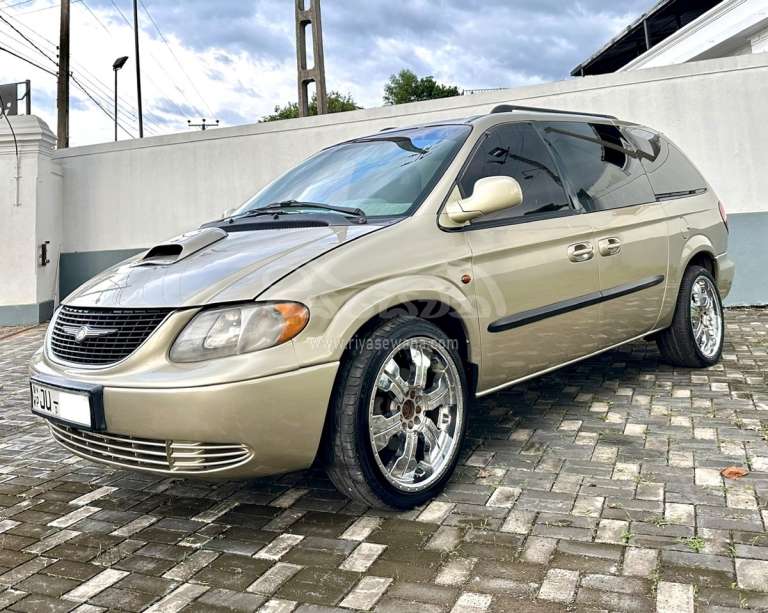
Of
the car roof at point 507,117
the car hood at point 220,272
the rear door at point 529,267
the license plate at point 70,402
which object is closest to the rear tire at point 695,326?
the rear door at point 529,267

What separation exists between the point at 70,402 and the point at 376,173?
1.83 meters

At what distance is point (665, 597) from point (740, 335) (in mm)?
5026

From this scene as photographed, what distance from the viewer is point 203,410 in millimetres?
2432

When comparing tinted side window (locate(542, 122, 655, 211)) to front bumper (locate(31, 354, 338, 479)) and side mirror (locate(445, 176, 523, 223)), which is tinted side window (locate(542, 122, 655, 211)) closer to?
side mirror (locate(445, 176, 523, 223))

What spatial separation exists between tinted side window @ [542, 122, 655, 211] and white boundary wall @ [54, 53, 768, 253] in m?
4.17

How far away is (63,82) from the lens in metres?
18.5

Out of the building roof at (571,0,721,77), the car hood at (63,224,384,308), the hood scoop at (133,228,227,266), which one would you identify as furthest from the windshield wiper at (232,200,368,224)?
the building roof at (571,0,721,77)

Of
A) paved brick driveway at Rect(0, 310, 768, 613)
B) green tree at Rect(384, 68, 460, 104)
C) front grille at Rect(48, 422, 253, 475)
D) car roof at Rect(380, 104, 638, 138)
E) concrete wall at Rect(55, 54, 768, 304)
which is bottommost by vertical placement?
paved brick driveway at Rect(0, 310, 768, 613)

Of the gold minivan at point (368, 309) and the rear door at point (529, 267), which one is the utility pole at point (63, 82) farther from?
the rear door at point (529, 267)

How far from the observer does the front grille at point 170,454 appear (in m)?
2.53

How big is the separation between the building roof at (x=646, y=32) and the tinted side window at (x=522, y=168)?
23326 millimetres

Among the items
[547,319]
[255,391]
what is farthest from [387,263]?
[547,319]

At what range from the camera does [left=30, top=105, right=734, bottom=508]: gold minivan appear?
252 cm

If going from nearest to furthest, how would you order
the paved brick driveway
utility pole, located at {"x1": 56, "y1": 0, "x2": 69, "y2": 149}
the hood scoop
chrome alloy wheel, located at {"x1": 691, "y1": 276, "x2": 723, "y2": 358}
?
the paved brick driveway
the hood scoop
chrome alloy wheel, located at {"x1": 691, "y1": 276, "x2": 723, "y2": 358}
utility pole, located at {"x1": 56, "y1": 0, "x2": 69, "y2": 149}
